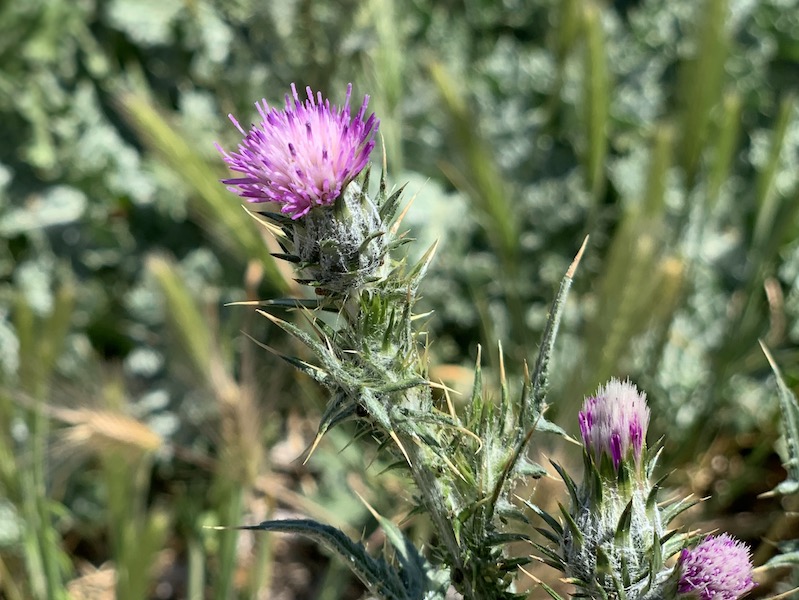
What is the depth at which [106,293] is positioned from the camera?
2.77m

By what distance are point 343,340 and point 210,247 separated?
194 cm

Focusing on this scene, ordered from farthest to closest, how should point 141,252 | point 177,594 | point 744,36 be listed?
point 744,36 < point 141,252 < point 177,594

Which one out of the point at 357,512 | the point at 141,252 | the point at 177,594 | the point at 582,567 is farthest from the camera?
the point at 141,252

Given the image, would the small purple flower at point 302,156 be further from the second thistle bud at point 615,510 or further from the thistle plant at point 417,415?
the second thistle bud at point 615,510

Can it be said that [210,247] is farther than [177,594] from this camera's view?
Yes

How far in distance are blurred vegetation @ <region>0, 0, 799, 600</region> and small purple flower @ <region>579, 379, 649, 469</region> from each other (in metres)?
0.76

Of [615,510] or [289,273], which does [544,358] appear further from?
[289,273]

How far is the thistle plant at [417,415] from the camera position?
0.87 metres

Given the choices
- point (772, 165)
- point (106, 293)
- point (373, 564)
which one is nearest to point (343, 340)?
point (373, 564)

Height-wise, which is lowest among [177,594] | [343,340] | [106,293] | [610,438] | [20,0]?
[610,438]

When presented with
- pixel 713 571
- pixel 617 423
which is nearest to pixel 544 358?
pixel 617 423

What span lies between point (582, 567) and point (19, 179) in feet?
8.16

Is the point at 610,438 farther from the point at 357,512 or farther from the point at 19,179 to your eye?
the point at 19,179

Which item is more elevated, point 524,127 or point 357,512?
point 524,127
